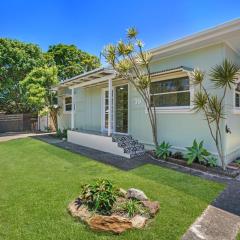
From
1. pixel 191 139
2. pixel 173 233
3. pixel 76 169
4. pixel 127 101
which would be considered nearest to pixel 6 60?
pixel 127 101

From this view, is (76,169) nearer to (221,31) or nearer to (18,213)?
(18,213)

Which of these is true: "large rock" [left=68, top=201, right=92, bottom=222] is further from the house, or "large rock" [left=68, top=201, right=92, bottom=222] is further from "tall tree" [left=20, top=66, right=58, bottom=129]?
"tall tree" [left=20, top=66, right=58, bottom=129]

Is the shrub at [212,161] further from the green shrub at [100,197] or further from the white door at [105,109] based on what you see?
the white door at [105,109]

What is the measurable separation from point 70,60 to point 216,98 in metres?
23.9

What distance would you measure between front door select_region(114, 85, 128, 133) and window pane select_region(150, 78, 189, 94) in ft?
5.93

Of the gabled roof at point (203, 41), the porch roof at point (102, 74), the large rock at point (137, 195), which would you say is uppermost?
the gabled roof at point (203, 41)

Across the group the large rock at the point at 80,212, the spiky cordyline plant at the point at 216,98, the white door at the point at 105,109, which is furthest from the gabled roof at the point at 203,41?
the large rock at the point at 80,212

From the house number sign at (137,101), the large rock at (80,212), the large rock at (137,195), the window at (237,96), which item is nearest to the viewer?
the large rock at (80,212)

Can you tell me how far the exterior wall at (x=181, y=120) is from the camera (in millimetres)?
7539

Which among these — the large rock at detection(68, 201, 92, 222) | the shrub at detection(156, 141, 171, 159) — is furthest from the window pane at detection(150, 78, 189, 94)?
the large rock at detection(68, 201, 92, 222)

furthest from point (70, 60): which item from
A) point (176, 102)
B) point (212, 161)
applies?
point (212, 161)

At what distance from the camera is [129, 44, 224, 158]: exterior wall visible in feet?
24.7

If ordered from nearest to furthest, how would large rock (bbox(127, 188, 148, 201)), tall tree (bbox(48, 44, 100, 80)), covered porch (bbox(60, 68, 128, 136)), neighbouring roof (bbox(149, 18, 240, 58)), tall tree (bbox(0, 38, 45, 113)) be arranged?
1. large rock (bbox(127, 188, 148, 201))
2. neighbouring roof (bbox(149, 18, 240, 58))
3. covered porch (bbox(60, 68, 128, 136))
4. tall tree (bbox(0, 38, 45, 113))
5. tall tree (bbox(48, 44, 100, 80))

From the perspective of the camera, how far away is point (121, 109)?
11023 millimetres
